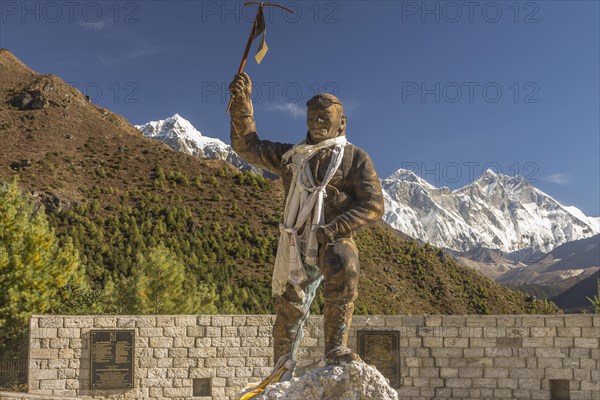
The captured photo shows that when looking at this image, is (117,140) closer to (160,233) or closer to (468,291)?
(160,233)

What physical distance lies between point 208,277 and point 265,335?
24.5m

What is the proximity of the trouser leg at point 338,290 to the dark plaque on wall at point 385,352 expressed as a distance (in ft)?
23.8

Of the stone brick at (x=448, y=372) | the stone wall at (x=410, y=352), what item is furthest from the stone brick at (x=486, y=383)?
the stone brick at (x=448, y=372)

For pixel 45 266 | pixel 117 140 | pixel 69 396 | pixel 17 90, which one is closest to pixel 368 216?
pixel 69 396

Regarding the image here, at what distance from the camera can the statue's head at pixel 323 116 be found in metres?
4.42

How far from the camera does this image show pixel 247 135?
479cm

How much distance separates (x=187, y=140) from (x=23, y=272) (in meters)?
139

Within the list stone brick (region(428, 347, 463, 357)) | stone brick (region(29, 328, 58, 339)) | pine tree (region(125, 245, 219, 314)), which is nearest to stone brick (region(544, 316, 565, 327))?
stone brick (region(428, 347, 463, 357))

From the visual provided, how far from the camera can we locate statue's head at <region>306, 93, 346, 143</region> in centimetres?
442

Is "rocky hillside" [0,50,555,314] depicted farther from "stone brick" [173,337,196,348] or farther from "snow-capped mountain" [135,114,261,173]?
"snow-capped mountain" [135,114,261,173]

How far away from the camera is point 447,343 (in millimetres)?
11336

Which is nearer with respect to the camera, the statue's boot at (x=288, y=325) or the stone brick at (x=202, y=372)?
the statue's boot at (x=288, y=325)

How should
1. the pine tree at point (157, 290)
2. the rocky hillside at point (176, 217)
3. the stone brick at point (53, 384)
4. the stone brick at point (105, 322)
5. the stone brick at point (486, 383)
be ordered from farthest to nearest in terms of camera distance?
the rocky hillside at point (176, 217) < the pine tree at point (157, 290) < the stone brick at point (486, 383) < the stone brick at point (105, 322) < the stone brick at point (53, 384)

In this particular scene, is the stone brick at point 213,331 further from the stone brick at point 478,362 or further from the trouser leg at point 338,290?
the trouser leg at point 338,290
